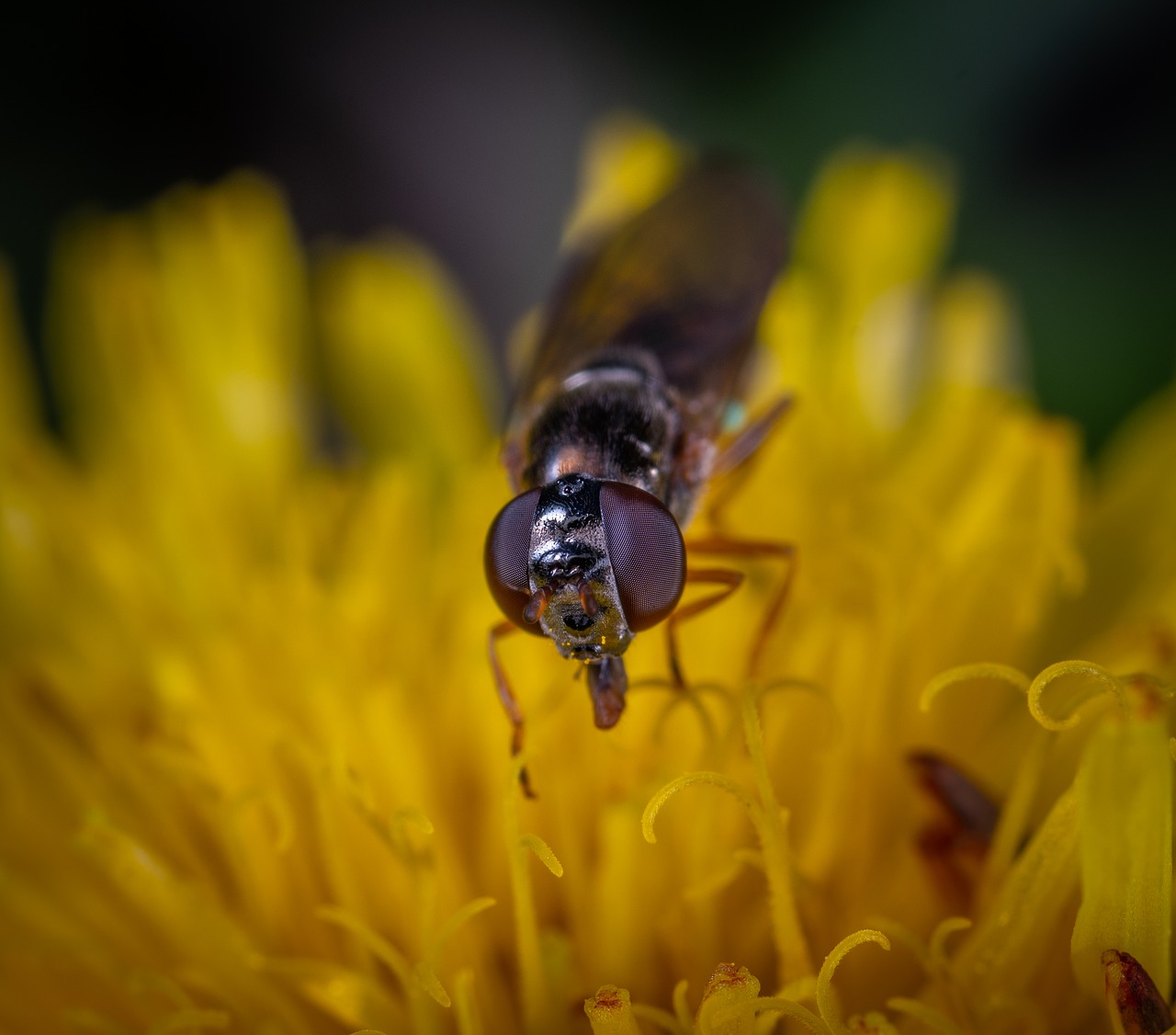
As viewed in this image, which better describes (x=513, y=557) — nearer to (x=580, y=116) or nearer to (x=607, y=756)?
(x=607, y=756)

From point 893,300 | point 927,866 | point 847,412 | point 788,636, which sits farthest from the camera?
point 893,300

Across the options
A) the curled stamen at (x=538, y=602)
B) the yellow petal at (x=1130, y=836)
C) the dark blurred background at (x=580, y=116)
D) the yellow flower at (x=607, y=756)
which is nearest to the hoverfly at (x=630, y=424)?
the curled stamen at (x=538, y=602)

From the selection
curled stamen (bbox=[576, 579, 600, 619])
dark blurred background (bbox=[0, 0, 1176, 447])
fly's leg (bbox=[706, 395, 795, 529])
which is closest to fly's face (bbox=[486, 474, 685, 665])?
curled stamen (bbox=[576, 579, 600, 619])

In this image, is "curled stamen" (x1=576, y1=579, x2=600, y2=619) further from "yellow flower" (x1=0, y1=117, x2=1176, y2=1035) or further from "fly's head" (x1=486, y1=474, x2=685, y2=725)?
"yellow flower" (x1=0, y1=117, x2=1176, y2=1035)

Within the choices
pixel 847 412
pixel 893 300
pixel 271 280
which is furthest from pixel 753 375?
pixel 271 280

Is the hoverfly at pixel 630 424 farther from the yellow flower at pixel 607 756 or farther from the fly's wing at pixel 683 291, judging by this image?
the yellow flower at pixel 607 756

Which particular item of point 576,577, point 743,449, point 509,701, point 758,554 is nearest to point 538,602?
point 576,577

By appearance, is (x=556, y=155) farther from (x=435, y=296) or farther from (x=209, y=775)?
(x=209, y=775)
